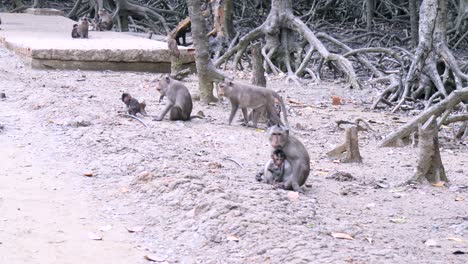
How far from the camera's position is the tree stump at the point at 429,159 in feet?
21.2

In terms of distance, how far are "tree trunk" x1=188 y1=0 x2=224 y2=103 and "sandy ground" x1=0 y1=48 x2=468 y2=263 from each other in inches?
30.8

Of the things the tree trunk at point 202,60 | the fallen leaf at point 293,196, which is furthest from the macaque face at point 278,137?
the tree trunk at point 202,60

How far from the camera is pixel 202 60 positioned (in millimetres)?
10156

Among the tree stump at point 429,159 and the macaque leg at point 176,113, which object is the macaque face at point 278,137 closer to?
the tree stump at point 429,159

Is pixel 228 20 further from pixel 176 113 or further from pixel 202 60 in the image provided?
pixel 176 113

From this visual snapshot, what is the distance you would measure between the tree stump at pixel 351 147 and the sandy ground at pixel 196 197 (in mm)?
124

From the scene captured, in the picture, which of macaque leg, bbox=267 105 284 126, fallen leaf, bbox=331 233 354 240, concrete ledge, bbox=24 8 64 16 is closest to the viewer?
fallen leaf, bbox=331 233 354 240

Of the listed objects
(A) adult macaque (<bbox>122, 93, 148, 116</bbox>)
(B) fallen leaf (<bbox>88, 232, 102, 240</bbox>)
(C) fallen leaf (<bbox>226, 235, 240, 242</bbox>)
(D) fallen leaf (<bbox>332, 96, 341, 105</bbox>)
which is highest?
(A) adult macaque (<bbox>122, 93, 148, 116</bbox>)

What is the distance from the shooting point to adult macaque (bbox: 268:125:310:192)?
5961mm

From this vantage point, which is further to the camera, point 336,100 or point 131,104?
point 336,100

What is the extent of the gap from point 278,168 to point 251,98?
288cm

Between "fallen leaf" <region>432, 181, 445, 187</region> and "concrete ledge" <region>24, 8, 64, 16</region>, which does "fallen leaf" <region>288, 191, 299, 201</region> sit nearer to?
"fallen leaf" <region>432, 181, 445, 187</region>

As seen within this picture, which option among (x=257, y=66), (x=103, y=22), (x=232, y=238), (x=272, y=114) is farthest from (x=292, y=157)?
(x=103, y=22)

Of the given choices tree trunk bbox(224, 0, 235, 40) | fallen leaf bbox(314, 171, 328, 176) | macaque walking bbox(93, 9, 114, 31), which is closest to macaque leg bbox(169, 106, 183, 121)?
fallen leaf bbox(314, 171, 328, 176)
